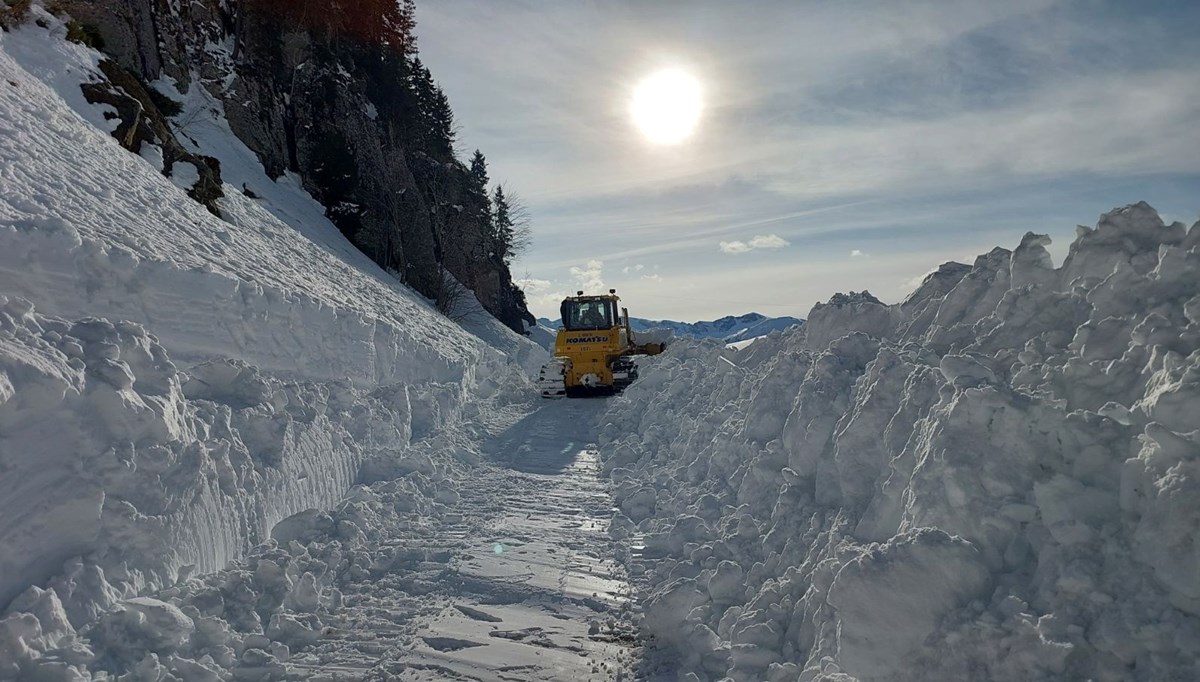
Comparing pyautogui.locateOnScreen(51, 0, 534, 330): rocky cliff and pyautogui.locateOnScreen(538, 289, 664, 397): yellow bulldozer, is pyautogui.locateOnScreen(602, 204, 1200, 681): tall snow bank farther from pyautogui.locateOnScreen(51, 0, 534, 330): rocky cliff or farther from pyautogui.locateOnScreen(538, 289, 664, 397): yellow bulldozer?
pyautogui.locateOnScreen(51, 0, 534, 330): rocky cliff

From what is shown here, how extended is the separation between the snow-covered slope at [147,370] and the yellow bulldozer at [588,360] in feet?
11.3

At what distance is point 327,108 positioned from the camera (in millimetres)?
31125

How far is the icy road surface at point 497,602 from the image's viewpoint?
410cm

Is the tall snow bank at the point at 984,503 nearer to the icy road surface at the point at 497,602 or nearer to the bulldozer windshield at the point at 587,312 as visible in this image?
the icy road surface at the point at 497,602

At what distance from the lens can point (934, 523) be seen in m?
3.59

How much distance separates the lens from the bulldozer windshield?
19875mm

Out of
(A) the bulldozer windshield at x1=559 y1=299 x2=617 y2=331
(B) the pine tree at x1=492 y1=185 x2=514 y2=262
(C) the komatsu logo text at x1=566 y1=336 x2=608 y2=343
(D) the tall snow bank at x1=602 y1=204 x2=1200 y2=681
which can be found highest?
(B) the pine tree at x1=492 y1=185 x2=514 y2=262

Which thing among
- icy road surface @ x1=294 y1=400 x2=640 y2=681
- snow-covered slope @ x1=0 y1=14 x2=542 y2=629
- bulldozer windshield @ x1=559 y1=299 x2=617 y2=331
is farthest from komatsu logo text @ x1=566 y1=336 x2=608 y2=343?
icy road surface @ x1=294 y1=400 x2=640 y2=681

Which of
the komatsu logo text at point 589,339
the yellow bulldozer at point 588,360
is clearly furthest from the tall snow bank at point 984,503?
the komatsu logo text at point 589,339

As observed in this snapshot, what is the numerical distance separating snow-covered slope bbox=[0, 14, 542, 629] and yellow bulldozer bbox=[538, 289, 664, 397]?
345 cm

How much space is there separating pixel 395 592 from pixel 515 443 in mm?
6482

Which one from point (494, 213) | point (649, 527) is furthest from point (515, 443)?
point (494, 213)

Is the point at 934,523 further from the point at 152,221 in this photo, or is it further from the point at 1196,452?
the point at 152,221

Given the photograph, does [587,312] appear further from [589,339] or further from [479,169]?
[479,169]
